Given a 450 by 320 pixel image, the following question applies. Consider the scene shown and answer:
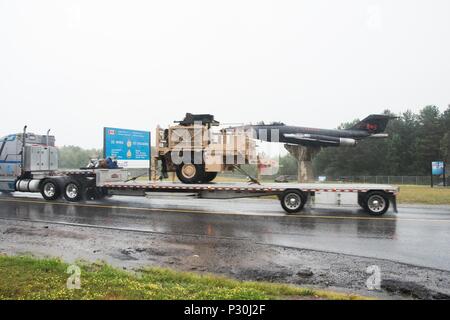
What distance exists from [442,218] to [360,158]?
264ft

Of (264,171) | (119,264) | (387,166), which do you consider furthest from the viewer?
(387,166)

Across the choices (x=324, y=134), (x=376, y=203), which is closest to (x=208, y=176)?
(x=376, y=203)

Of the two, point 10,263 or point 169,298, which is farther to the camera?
point 10,263

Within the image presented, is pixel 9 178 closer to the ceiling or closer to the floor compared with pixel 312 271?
closer to the ceiling

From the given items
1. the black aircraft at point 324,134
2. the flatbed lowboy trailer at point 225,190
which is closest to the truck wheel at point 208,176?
the flatbed lowboy trailer at point 225,190

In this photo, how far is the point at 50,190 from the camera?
18109 millimetres

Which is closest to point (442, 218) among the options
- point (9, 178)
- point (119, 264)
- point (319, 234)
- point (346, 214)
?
Result: point (346, 214)

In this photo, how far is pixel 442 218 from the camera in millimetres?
12969

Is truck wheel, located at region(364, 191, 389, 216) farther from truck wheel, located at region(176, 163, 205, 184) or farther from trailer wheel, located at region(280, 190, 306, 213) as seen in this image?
truck wheel, located at region(176, 163, 205, 184)

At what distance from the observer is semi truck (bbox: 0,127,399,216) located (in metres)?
13.7

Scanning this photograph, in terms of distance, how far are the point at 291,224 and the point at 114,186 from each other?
8475 millimetres

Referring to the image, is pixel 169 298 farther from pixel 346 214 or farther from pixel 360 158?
pixel 360 158

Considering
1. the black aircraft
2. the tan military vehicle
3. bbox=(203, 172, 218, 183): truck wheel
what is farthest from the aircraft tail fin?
bbox=(203, 172, 218, 183): truck wheel
